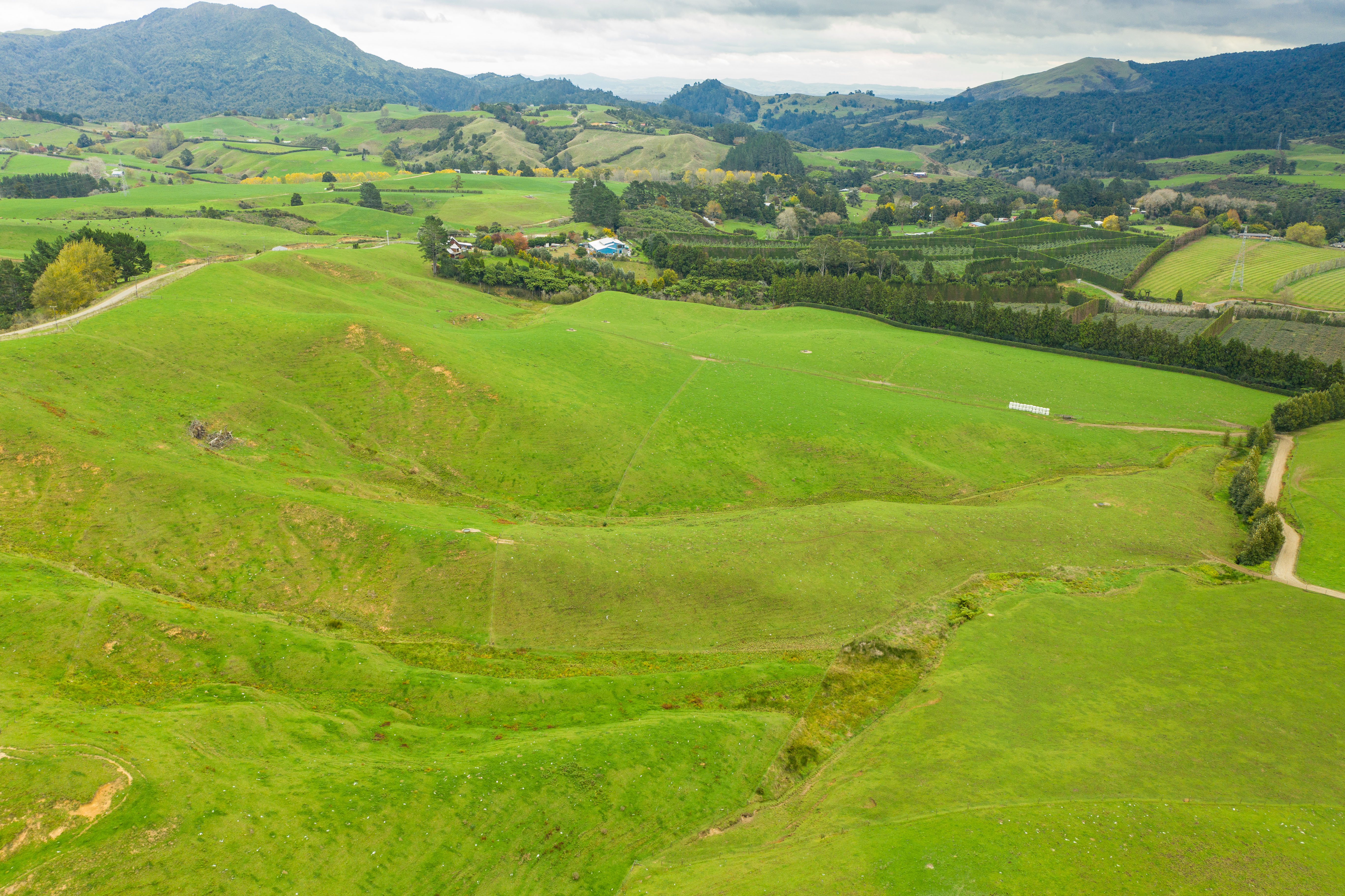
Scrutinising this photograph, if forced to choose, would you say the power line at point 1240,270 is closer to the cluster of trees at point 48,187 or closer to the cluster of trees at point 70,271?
the cluster of trees at point 70,271

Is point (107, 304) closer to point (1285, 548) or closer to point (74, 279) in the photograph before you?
point (74, 279)

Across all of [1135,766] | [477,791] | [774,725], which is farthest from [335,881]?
[1135,766]

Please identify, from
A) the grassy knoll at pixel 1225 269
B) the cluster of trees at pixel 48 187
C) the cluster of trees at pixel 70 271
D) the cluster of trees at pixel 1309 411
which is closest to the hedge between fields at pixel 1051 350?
the cluster of trees at pixel 1309 411

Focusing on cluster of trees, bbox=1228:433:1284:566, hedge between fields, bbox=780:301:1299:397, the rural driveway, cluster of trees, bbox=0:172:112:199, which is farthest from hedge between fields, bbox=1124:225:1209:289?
cluster of trees, bbox=0:172:112:199

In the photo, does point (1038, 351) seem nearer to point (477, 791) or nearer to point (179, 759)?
point (477, 791)

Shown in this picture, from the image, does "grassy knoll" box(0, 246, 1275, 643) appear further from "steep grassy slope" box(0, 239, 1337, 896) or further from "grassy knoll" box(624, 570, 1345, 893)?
"grassy knoll" box(624, 570, 1345, 893)

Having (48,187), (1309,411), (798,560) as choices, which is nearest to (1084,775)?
(798,560)

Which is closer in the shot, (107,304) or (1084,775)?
(1084,775)
